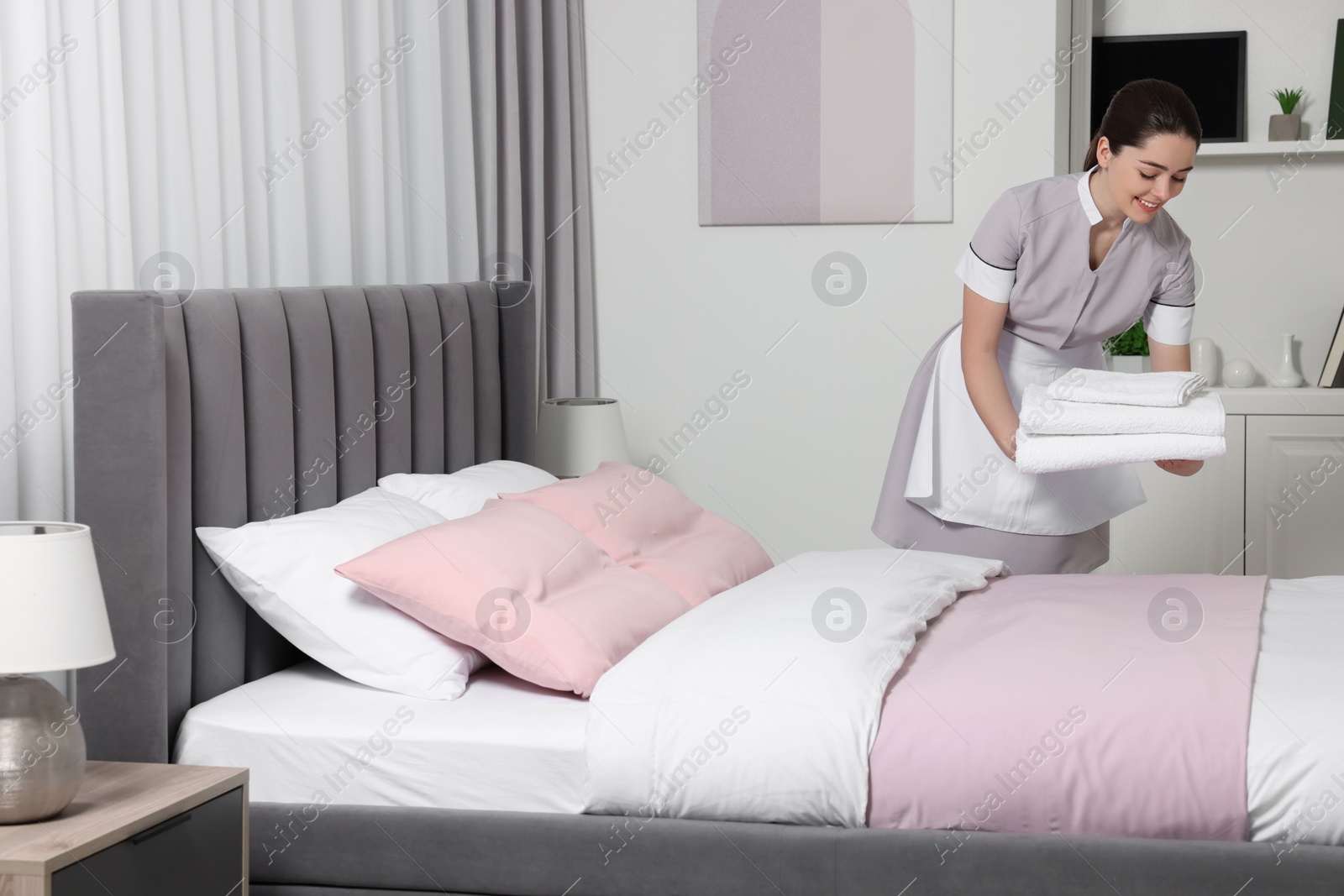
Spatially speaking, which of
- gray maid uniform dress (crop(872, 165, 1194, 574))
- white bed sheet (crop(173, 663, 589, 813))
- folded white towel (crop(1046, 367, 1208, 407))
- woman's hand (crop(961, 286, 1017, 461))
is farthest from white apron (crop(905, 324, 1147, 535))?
white bed sheet (crop(173, 663, 589, 813))

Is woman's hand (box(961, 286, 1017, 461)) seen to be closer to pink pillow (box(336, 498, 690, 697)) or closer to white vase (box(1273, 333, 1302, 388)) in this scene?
pink pillow (box(336, 498, 690, 697))

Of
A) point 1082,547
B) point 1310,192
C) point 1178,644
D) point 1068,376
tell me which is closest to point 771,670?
point 1178,644

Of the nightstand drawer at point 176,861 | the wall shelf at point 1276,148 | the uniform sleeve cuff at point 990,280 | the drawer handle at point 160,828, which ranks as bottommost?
the nightstand drawer at point 176,861

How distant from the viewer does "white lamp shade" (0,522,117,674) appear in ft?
4.83

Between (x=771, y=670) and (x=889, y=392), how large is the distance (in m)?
1.99

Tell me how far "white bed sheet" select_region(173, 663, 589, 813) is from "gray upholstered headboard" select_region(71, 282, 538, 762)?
0.12m

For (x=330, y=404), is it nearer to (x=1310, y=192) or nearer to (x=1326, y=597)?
(x=1326, y=597)

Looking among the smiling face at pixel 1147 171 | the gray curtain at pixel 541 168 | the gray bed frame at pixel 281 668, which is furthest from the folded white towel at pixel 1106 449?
the gray curtain at pixel 541 168

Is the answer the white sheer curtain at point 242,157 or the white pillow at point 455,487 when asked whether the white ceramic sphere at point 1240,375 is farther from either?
the white pillow at point 455,487

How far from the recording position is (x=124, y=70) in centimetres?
211

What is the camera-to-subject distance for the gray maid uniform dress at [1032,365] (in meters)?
2.32

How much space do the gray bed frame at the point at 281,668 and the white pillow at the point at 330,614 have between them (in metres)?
0.07

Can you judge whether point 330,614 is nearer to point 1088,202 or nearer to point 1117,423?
point 1117,423

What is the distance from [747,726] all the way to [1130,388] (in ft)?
3.08
